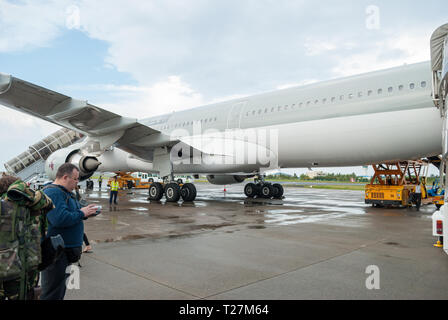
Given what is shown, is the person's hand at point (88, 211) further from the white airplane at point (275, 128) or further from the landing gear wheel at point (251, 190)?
the landing gear wheel at point (251, 190)

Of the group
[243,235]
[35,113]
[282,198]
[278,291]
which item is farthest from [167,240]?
[282,198]

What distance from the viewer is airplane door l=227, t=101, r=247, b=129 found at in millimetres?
13992

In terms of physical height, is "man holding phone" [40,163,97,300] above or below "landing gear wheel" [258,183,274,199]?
above

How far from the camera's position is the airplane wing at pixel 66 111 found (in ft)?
31.4

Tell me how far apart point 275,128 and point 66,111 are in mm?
7199

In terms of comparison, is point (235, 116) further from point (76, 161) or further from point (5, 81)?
point (5, 81)

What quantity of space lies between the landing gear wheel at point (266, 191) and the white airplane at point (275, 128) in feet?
3.17

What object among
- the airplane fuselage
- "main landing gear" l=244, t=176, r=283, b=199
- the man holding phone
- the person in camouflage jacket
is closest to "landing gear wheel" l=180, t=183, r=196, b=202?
the airplane fuselage

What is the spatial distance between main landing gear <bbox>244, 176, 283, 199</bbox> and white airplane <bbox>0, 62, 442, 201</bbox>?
808mm

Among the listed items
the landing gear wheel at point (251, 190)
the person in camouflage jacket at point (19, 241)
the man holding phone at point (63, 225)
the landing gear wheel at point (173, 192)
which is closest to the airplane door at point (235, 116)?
the landing gear wheel at point (173, 192)

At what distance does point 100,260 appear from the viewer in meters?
4.84

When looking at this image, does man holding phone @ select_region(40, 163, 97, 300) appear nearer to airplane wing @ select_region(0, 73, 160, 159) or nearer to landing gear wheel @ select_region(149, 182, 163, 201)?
airplane wing @ select_region(0, 73, 160, 159)
